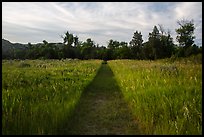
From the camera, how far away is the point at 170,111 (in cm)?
607

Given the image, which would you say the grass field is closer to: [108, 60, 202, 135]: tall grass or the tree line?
[108, 60, 202, 135]: tall grass

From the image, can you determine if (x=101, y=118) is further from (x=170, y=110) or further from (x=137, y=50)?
(x=137, y=50)

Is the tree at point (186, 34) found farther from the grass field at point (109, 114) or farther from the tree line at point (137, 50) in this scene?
the grass field at point (109, 114)

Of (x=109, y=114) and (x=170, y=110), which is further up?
(x=170, y=110)

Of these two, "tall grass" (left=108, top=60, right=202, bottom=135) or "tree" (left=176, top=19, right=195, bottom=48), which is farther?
"tree" (left=176, top=19, right=195, bottom=48)

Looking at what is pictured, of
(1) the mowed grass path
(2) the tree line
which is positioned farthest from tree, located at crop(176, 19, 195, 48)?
(1) the mowed grass path

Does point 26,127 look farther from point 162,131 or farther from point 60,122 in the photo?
point 162,131

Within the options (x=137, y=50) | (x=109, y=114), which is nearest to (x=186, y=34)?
(x=137, y=50)

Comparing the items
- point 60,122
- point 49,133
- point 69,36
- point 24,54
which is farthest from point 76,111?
point 69,36

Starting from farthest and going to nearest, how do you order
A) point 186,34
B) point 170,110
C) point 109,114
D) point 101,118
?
A: point 186,34
point 109,114
point 101,118
point 170,110

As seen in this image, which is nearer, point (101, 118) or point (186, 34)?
point (101, 118)

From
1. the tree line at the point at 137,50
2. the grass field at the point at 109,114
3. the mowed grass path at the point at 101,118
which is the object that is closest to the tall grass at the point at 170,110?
the grass field at the point at 109,114

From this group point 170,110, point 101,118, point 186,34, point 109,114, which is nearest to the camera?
point 170,110

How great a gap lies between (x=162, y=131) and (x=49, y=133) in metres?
2.06
